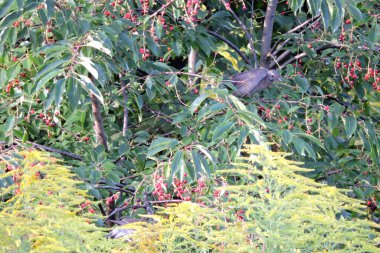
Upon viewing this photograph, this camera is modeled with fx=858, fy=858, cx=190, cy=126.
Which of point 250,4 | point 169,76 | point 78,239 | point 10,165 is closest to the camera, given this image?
point 78,239

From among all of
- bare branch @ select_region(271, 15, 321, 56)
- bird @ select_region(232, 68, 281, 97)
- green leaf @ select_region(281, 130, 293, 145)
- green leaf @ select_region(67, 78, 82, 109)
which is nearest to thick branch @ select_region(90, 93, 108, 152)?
bird @ select_region(232, 68, 281, 97)

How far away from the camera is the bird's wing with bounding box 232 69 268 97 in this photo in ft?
12.3

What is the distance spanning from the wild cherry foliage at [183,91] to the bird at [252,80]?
2.9 inches

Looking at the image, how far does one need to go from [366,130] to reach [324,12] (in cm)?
91

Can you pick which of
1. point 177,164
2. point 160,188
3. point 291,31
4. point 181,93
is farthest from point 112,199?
point 291,31

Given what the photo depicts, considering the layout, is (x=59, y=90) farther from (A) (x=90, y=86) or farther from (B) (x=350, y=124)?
(B) (x=350, y=124)

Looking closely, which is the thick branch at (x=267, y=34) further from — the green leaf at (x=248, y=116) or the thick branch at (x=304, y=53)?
the green leaf at (x=248, y=116)

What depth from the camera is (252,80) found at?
377cm

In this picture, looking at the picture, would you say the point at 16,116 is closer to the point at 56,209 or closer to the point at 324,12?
the point at 324,12

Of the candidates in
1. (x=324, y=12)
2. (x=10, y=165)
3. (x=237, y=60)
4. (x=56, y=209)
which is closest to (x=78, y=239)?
(x=56, y=209)

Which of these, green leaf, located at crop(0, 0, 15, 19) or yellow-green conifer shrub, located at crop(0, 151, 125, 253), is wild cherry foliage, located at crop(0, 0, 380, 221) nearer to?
green leaf, located at crop(0, 0, 15, 19)

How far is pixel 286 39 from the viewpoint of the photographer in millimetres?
4184

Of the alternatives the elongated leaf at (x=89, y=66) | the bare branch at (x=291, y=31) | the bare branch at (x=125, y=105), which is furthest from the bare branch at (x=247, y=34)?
the elongated leaf at (x=89, y=66)

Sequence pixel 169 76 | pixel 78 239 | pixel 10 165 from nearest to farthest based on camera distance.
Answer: pixel 78 239 → pixel 10 165 → pixel 169 76
